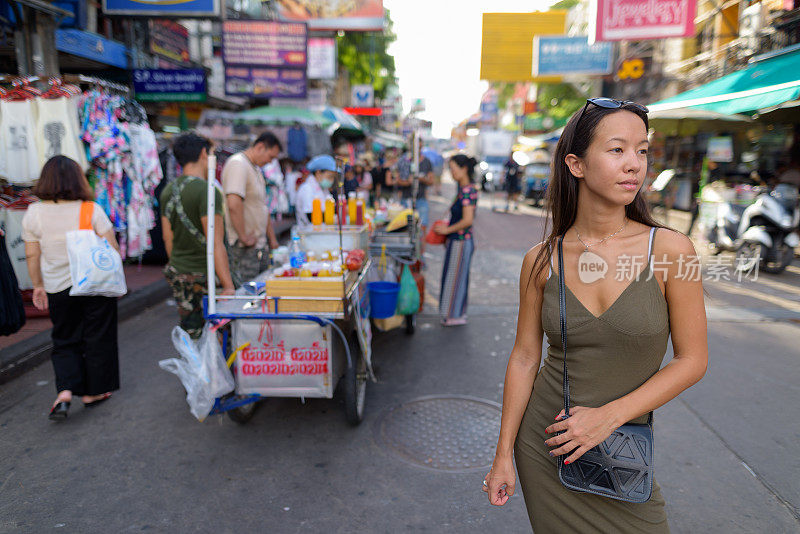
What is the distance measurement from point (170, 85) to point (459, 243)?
6.93m

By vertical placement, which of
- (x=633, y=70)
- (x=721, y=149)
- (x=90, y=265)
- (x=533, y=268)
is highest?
(x=633, y=70)

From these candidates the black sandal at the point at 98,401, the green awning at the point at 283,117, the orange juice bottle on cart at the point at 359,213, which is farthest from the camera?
the green awning at the point at 283,117

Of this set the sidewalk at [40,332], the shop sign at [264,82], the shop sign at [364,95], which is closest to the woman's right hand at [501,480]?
the sidewalk at [40,332]

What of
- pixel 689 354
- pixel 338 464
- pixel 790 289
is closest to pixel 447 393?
pixel 338 464

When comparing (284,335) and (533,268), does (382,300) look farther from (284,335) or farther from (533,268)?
(533,268)

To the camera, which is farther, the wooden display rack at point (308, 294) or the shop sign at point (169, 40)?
the shop sign at point (169, 40)

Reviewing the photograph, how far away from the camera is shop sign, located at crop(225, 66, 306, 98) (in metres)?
13.3

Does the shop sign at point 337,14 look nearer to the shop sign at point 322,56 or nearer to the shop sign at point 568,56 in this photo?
the shop sign at point 322,56

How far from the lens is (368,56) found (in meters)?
30.3

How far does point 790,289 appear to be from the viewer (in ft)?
27.0

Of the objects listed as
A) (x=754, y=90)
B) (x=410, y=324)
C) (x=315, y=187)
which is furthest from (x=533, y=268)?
(x=754, y=90)

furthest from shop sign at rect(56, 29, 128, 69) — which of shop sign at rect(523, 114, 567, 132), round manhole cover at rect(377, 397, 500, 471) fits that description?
shop sign at rect(523, 114, 567, 132)

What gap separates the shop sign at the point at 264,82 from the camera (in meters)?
13.3

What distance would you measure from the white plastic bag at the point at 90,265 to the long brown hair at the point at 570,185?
3398 millimetres
